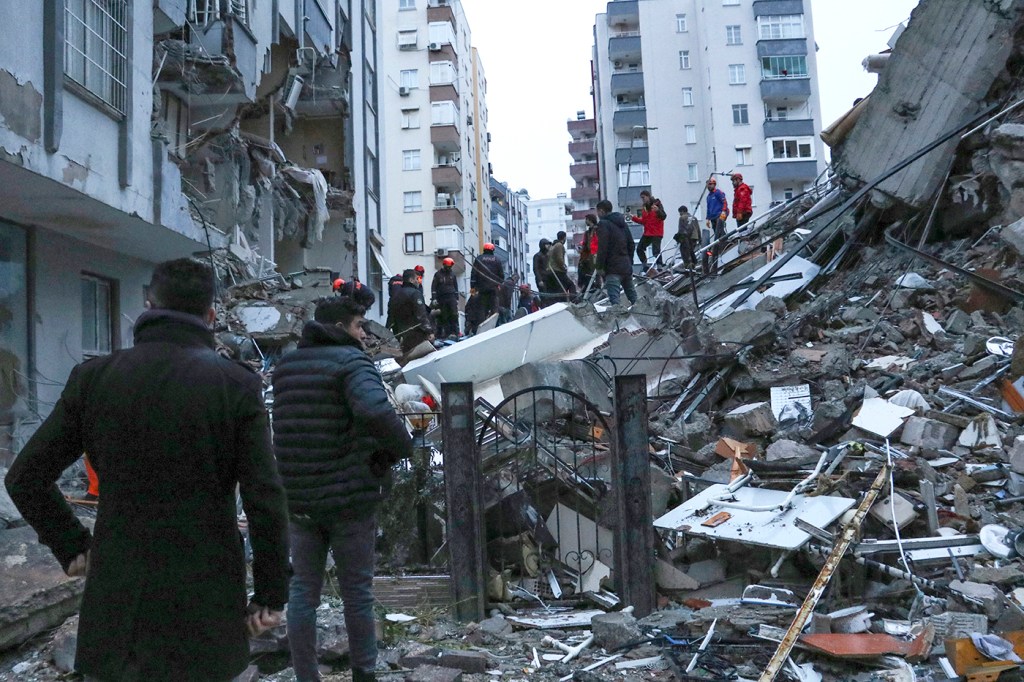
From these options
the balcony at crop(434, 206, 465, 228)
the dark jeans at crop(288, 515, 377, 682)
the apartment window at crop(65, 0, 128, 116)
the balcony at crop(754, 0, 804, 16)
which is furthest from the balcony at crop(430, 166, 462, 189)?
the dark jeans at crop(288, 515, 377, 682)

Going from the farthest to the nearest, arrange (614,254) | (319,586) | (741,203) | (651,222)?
(741,203)
(651,222)
(614,254)
(319,586)

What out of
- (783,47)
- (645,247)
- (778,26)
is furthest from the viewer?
(778,26)

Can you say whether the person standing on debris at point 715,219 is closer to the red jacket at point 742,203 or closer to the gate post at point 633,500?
the red jacket at point 742,203

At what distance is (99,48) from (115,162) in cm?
114

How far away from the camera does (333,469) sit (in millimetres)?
3691

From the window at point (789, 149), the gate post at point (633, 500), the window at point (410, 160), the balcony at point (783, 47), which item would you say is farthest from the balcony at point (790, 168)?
the gate post at point (633, 500)

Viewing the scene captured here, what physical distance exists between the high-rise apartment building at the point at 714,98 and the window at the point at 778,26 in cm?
5

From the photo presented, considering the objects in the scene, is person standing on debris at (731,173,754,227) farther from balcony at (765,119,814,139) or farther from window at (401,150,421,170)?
window at (401,150,421,170)

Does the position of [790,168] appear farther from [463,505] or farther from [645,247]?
[463,505]

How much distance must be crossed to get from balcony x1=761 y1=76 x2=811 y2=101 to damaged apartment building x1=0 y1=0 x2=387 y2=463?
3268 cm

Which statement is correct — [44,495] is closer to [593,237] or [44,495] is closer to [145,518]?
[145,518]

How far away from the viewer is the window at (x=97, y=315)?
10.6 metres

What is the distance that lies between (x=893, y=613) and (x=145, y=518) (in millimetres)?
4293

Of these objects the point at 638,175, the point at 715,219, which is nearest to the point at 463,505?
the point at 715,219
